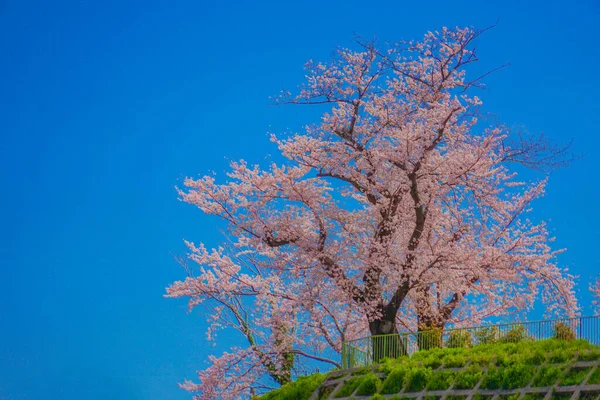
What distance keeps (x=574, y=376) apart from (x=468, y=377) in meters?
2.40

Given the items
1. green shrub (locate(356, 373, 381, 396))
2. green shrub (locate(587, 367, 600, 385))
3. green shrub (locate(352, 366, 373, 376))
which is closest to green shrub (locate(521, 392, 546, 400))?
green shrub (locate(587, 367, 600, 385))

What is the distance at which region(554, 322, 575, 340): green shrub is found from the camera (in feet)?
64.1

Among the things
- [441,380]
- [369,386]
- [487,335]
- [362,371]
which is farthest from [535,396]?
[487,335]

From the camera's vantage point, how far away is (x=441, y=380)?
→ 18062 mm

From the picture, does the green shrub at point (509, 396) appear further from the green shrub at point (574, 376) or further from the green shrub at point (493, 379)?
the green shrub at point (574, 376)

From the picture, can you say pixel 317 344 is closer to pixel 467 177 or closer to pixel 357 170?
pixel 357 170

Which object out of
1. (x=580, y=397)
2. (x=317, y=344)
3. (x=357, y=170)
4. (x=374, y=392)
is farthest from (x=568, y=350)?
(x=317, y=344)

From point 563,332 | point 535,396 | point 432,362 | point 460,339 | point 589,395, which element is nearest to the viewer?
point 589,395

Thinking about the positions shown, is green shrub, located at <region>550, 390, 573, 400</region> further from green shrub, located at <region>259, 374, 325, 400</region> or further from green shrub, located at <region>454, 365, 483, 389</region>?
green shrub, located at <region>259, 374, 325, 400</region>

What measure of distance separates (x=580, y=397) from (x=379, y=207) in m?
A: 11.6

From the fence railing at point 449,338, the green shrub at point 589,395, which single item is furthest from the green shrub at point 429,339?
the green shrub at point 589,395

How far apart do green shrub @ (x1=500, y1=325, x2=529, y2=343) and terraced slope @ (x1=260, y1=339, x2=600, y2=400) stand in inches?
68.8

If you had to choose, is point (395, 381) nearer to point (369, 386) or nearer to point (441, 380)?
point (369, 386)

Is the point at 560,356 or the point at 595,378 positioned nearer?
the point at 595,378
